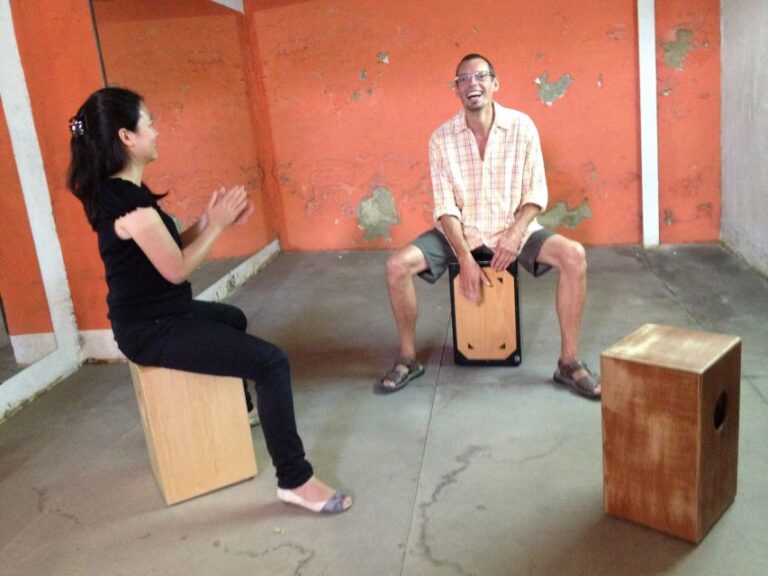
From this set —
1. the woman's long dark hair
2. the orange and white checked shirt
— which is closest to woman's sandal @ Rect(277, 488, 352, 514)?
the woman's long dark hair

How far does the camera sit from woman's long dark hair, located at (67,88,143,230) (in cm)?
204

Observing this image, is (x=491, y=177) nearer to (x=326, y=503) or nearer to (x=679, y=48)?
(x=326, y=503)

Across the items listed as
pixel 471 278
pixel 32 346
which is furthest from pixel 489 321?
pixel 32 346

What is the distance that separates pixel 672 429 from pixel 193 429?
1.43m

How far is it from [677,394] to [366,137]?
387cm

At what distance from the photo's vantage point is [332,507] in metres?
2.09

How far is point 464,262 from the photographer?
2.93 m

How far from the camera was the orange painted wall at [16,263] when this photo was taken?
3.16 metres

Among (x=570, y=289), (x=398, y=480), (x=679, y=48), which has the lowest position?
(x=398, y=480)

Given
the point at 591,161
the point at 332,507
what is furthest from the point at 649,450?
the point at 591,161

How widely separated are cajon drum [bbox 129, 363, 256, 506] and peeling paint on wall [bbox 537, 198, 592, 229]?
11.1 ft

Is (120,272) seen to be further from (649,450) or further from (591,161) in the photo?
(591,161)

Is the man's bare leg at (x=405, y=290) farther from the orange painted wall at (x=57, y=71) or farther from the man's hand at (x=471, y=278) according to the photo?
the orange painted wall at (x=57, y=71)

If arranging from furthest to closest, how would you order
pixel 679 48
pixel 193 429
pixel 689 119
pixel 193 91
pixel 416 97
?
pixel 416 97 < pixel 689 119 < pixel 679 48 < pixel 193 91 < pixel 193 429
